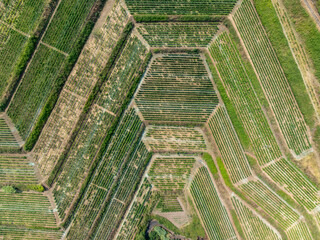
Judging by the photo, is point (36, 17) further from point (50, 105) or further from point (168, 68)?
point (168, 68)

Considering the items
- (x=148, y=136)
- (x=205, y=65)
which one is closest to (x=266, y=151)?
(x=205, y=65)

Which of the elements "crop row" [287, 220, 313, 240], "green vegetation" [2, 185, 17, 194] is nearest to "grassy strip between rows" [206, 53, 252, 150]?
"crop row" [287, 220, 313, 240]

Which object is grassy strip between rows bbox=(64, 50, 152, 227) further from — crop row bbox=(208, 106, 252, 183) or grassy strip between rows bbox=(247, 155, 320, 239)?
grassy strip between rows bbox=(247, 155, 320, 239)

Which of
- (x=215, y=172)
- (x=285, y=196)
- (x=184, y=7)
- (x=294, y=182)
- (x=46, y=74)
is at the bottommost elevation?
(x=285, y=196)

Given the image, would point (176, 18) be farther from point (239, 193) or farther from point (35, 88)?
point (239, 193)

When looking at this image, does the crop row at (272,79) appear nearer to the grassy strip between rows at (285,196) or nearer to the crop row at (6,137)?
the grassy strip between rows at (285,196)

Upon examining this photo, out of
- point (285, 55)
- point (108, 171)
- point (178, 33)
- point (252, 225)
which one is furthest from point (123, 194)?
point (285, 55)
